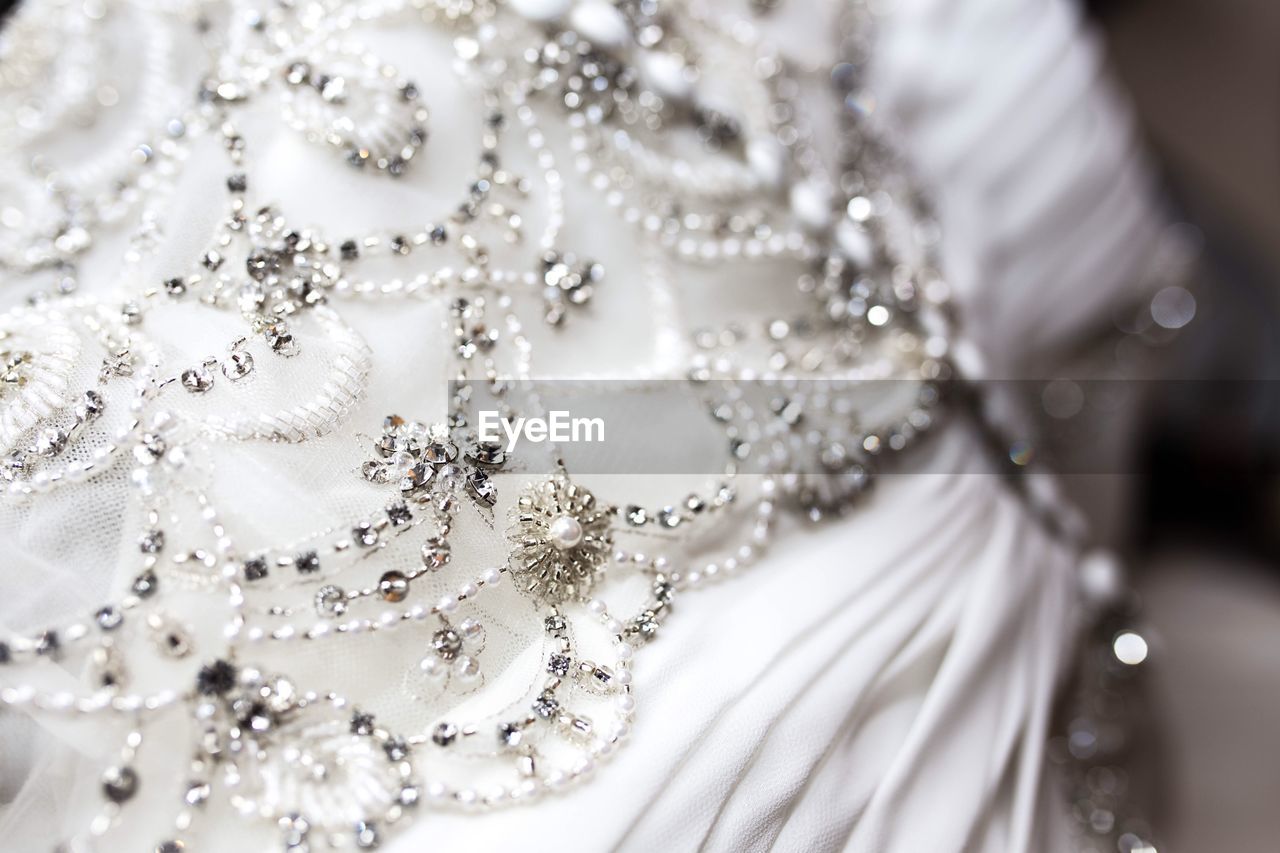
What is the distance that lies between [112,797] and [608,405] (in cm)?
33

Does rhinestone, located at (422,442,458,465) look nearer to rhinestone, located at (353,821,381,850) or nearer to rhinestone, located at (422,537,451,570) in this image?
rhinestone, located at (422,537,451,570)

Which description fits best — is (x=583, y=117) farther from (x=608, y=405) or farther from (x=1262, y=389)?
(x=1262, y=389)

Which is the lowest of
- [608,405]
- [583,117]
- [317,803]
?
[317,803]

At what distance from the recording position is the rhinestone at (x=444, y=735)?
1.49ft

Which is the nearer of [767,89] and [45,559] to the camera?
[45,559]

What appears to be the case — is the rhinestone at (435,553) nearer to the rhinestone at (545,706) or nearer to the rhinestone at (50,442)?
the rhinestone at (545,706)

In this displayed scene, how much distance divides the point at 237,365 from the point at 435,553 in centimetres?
14

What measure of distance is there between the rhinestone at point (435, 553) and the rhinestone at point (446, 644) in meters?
0.04

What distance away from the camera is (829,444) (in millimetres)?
616

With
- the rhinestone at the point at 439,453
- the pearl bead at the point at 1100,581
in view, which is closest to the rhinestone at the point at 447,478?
the rhinestone at the point at 439,453

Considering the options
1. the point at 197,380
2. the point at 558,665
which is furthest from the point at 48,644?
the point at 558,665

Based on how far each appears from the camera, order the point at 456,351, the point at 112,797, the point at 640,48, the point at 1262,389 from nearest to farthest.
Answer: the point at 112,797, the point at 456,351, the point at 640,48, the point at 1262,389

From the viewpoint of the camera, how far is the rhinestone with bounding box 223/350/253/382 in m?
0.46

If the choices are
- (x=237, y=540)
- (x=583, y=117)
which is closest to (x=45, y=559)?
(x=237, y=540)
